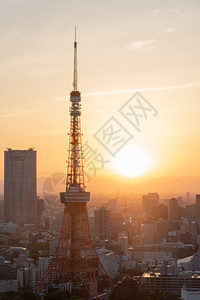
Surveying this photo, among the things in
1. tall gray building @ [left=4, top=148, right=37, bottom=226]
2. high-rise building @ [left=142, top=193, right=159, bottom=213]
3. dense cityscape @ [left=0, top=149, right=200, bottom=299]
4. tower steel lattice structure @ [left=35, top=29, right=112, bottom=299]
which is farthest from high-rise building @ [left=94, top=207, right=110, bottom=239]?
tower steel lattice structure @ [left=35, top=29, right=112, bottom=299]

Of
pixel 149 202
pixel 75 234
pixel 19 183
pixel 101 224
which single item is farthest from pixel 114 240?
pixel 149 202

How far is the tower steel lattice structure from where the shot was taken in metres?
22.8

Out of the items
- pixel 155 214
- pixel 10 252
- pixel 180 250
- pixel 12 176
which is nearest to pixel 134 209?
pixel 155 214

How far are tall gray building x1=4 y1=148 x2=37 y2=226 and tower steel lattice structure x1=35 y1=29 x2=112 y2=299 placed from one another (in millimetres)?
33293

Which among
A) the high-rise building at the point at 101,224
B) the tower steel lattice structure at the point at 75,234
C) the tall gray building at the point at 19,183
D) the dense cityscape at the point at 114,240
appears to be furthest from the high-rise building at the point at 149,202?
the tower steel lattice structure at the point at 75,234

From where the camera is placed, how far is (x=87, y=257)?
2333cm

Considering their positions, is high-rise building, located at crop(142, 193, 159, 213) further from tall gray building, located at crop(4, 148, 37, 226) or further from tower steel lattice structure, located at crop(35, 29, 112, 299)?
tower steel lattice structure, located at crop(35, 29, 112, 299)

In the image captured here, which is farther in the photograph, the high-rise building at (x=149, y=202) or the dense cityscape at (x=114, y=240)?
the high-rise building at (x=149, y=202)

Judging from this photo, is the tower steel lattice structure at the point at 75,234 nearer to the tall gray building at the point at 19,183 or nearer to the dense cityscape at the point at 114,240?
the dense cityscape at the point at 114,240

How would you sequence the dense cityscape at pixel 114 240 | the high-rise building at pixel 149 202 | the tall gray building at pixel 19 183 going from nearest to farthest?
the dense cityscape at pixel 114 240 → the tall gray building at pixel 19 183 → the high-rise building at pixel 149 202

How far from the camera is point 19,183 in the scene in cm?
5788

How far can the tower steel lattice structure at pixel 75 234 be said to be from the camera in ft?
74.8

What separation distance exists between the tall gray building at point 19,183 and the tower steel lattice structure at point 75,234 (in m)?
33.3

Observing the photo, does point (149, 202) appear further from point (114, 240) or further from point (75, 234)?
point (75, 234)
